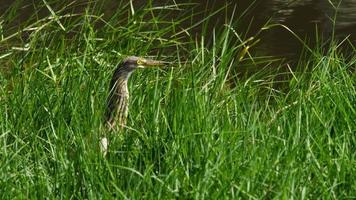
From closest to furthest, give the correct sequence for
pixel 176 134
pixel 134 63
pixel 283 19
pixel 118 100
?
pixel 176 134 → pixel 118 100 → pixel 134 63 → pixel 283 19

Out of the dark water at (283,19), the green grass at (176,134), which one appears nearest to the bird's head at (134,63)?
the green grass at (176,134)

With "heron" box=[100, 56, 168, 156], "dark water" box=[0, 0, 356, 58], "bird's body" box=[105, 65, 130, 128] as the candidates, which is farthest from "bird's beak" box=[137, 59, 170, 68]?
"dark water" box=[0, 0, 356, 58]

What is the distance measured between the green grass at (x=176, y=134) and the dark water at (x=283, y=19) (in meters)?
3.92

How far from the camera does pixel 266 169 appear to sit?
4559mm

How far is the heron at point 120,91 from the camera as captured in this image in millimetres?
5809

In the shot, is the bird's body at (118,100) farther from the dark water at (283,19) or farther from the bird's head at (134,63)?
the dark water at (283,19)

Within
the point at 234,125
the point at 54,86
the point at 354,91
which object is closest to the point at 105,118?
the point at 54,86

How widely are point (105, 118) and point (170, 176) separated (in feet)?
5.14

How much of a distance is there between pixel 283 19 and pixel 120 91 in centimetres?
591

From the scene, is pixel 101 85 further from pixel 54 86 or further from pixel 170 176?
pixel 170 176

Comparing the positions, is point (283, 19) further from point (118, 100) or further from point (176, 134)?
point (176, 134)

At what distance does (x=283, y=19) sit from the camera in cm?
1175

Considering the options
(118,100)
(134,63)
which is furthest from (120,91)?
(134,63)

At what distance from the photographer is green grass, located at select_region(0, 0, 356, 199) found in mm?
4527
